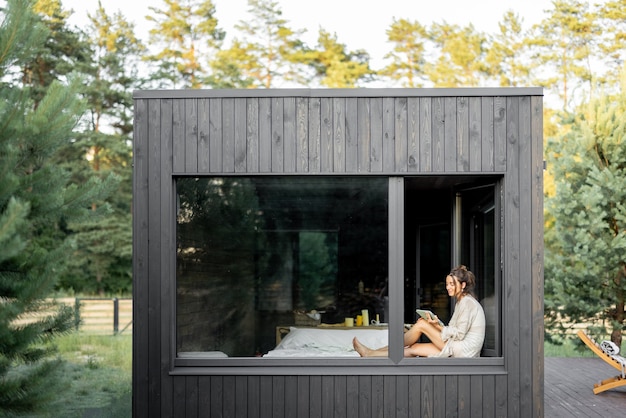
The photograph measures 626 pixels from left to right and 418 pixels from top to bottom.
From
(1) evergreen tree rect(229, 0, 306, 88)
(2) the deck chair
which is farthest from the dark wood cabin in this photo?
(1) evergreen tree rect(229, 0, 306, 88)

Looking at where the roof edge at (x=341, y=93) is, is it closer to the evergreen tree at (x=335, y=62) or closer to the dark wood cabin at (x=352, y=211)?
the dark wood cabin at (x=352, y=211)

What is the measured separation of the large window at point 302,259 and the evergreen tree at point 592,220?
497cm

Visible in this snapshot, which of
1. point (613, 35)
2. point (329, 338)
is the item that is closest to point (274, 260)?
point (329, 338)

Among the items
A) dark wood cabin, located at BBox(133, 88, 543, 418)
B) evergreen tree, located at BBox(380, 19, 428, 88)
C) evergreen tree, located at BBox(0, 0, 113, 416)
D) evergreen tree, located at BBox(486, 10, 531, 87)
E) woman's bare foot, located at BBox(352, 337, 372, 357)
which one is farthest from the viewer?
evergreen tree, located at BBox(380, 19, 428, 88)

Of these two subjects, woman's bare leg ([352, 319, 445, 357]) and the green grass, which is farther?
woman's bare leg ([352, 319, 445, 357])

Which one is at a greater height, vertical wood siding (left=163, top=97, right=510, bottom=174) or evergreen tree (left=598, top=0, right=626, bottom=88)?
evergreen tree (left=598, top=0, right=626, bottom=88)

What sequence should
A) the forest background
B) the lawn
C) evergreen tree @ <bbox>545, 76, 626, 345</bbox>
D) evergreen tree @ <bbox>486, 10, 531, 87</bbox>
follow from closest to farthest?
the lawn, evergreen tree @ <bbox>545, 76, 626, 345</bbox>, the forest background, evergreen tree @ <bbox>486, 10, 531, 87</bbox>

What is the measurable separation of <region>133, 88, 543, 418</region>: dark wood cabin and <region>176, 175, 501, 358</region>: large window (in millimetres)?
19

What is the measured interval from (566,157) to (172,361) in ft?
25.3

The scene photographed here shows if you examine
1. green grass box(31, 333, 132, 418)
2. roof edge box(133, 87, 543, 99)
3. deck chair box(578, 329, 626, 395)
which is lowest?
green grass box(31, 333, 132, 418)

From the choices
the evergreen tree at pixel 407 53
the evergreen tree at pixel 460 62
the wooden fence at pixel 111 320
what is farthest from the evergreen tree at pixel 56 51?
the evergreen tree at pixel 460 62

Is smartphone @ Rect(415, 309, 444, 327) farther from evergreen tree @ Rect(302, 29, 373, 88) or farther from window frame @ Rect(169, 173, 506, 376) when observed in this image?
evergreen tree @ Rect(302, 29, 373, 88)

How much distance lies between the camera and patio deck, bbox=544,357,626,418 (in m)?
7.14

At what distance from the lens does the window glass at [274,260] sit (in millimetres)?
5812
